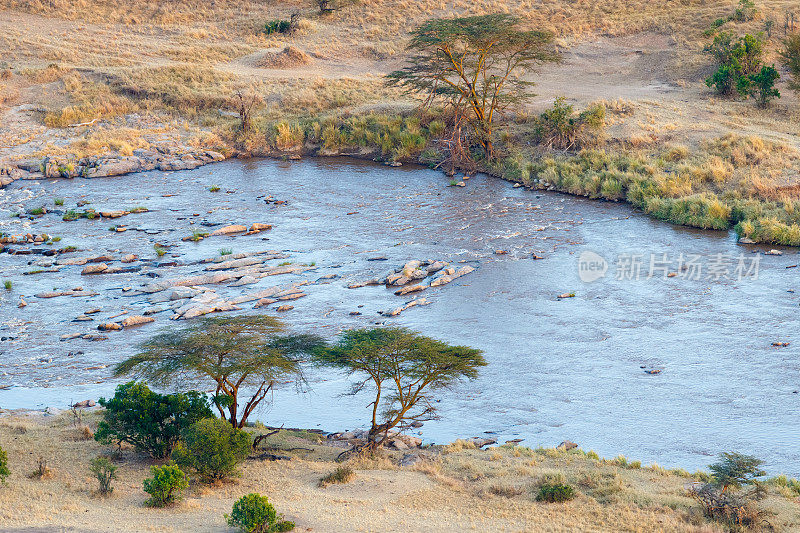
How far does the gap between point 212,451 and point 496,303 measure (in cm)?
1203

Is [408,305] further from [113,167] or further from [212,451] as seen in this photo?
[113,167]

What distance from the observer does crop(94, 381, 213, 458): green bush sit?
16000mm

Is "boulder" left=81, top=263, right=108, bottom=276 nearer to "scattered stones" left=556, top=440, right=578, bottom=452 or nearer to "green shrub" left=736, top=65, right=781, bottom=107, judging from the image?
"scattered stones" left=556, top=440, right=578, bottom=452

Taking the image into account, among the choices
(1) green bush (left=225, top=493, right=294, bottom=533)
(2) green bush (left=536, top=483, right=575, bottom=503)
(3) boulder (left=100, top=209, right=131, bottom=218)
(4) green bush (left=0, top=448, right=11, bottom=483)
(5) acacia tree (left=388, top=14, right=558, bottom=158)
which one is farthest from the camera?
(5) acacia tree (left=388, top=14, right=558, bottom=158)

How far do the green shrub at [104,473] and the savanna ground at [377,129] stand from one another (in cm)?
19

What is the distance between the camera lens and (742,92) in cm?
4147

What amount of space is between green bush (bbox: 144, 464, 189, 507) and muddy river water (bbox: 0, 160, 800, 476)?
548 cm

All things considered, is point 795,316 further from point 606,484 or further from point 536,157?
point 536,157

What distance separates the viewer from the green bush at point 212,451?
48.9 feet

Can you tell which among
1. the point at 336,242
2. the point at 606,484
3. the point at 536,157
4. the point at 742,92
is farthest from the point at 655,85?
the point at 606,484

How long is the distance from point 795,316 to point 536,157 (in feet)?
59.0

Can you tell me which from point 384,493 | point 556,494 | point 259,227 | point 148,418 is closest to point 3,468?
point 148,418

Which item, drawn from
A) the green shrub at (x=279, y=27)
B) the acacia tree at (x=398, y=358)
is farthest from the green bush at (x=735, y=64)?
the acacia tree at (x=398, y=358)

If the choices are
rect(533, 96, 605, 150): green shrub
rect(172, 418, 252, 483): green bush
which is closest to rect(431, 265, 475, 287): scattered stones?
rect(172, 418, 252, 483): green bush
